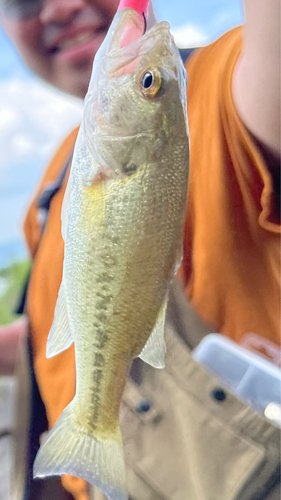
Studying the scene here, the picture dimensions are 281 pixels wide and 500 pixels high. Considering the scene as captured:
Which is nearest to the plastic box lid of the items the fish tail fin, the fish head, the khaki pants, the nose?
the khaki pants

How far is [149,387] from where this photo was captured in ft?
1.46

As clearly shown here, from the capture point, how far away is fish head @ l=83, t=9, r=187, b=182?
0.25 meters

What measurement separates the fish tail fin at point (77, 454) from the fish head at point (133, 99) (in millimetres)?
212

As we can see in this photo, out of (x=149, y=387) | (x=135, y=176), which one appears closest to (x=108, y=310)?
(x=135, y=176)

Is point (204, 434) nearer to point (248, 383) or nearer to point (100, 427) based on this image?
point (248, 383)

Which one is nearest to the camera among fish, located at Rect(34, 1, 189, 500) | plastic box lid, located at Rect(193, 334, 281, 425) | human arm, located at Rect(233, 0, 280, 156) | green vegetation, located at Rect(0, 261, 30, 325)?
fish, located at Rect(34, 1, 189, 500)

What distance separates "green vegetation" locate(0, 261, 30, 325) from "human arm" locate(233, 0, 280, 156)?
45 centimetres

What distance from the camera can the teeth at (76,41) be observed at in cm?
39

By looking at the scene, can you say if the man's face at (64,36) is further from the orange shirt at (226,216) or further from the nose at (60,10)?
the orange shirt at (226,216)

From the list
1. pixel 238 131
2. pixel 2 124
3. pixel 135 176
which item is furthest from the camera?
pixel 2 124

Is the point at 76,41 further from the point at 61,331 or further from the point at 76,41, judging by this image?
the point at 61,331

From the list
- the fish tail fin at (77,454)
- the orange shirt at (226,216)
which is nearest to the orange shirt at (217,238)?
the orange shirt at (226,216)

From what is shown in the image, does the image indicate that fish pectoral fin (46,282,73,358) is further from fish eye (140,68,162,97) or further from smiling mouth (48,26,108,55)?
smiling mouth (48,26,108,55)

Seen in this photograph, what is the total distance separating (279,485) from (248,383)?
0.13 m
